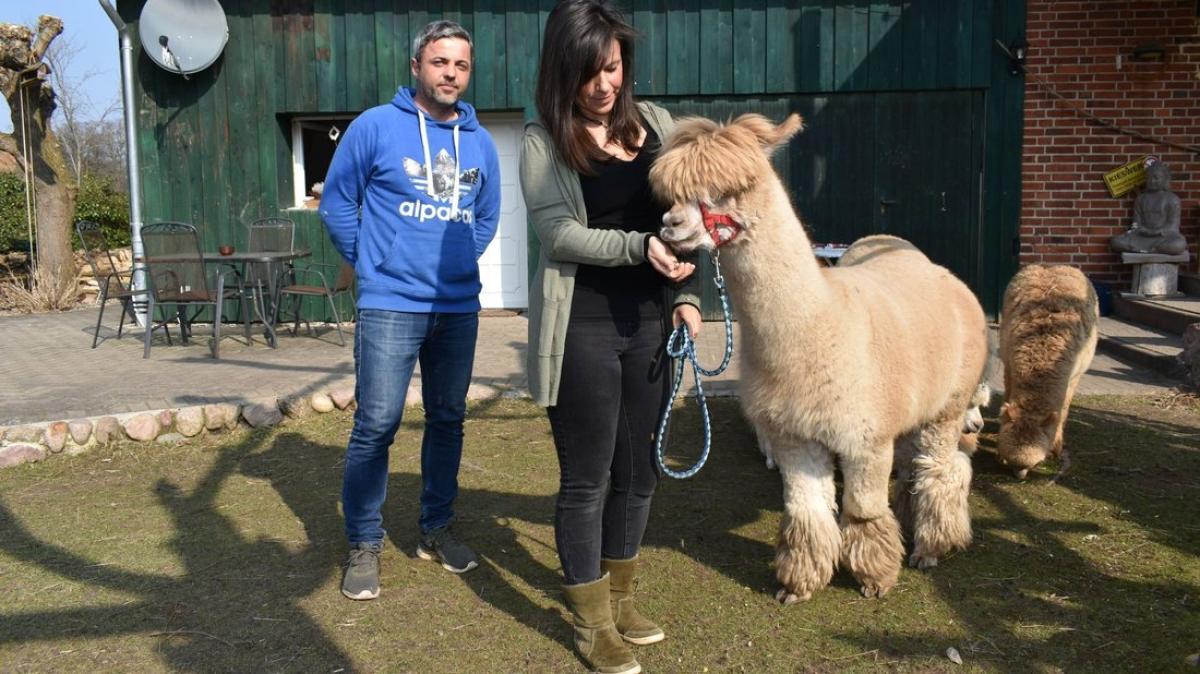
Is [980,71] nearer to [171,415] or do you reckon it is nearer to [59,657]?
[171,415]

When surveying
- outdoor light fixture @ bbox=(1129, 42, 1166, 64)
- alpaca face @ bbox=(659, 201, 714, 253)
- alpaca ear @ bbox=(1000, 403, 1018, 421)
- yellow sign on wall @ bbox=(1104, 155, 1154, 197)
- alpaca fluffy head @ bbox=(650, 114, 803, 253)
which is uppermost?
outdoor light fixture @ bbox=(1129, 42, 1166, 64)

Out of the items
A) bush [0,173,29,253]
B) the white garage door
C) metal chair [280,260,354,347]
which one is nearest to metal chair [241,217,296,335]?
metal chair [280,260,354,347]

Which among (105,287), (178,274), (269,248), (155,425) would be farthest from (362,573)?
(269,248)

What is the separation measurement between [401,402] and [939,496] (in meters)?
2.15

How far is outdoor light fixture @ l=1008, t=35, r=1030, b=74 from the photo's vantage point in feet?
29.5

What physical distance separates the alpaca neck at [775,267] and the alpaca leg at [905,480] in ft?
3.71

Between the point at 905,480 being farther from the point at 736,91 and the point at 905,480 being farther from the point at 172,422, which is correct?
the point at 736,91

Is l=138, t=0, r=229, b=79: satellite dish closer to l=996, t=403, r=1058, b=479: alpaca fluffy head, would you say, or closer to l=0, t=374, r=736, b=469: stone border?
l=0, t=374, r=736, b=469: stone border

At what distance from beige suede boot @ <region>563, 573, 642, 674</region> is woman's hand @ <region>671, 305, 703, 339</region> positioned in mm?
830

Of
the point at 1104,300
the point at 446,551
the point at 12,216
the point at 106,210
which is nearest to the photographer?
the point at 446,551

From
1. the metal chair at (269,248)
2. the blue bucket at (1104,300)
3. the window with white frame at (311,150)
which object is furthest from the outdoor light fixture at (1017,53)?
the metal chair at (269,248)

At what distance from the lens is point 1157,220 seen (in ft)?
28.5

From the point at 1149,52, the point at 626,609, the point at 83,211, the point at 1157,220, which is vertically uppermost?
the point at 1149,52

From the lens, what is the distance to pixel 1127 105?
8.97 metres
